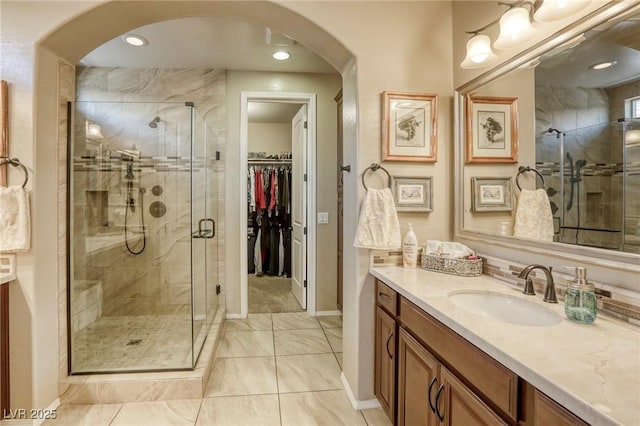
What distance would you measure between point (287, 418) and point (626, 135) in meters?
2.15

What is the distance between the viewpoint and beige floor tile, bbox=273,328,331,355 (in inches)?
107

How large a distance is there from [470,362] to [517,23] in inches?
58.2

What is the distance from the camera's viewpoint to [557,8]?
3.98 feet

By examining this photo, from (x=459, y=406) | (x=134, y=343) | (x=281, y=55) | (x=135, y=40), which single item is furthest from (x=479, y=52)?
(x=134, y=343)

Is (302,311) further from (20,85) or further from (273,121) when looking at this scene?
(273,121)

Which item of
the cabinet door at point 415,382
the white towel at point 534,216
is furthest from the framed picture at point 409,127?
the cabinet door at point 415,382

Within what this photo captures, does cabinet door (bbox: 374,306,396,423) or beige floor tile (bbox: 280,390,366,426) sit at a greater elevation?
cabinet door (bbox: 374,306,396,423)

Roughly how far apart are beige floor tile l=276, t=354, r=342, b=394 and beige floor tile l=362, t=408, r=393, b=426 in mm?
320

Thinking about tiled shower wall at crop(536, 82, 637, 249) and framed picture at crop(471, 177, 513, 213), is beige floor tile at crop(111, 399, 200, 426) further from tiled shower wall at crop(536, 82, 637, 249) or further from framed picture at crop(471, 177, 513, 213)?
tiled shower wall at crop(536, 82, 637, 249)

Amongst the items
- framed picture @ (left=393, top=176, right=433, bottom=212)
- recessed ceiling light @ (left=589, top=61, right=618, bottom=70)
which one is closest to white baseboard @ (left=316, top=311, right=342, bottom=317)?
framed picture @ (left=393, top=176, right=433, bottom=212)

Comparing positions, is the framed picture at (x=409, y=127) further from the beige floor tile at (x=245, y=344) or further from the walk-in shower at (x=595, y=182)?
the beige floor tile at (x=245, y=344)

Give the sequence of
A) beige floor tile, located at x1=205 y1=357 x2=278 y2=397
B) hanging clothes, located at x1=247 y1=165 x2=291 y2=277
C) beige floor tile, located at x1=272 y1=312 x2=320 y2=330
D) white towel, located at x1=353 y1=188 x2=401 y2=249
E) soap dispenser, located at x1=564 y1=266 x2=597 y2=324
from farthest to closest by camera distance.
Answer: hanging clothes, located at x1=247 y1=165 x2=291 y2=277 → beige floor tile, located at x1=272 y1=312 x2=320 y2=330 → beige floor tile, located at x1=205 y1=357 x2=278 y2=397 → white towel, located at x1=353 y1=188 x2=401 y2=249 → soap dispenser, located at x1=564 y1=266 x2=597 y2=324

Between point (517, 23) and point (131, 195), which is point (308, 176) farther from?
point (517, 23)

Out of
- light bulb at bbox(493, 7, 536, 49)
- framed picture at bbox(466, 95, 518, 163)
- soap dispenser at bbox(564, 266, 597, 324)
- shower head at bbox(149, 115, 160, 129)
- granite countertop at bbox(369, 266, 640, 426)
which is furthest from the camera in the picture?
shower head at bbox(149, 115, 160, 129)
